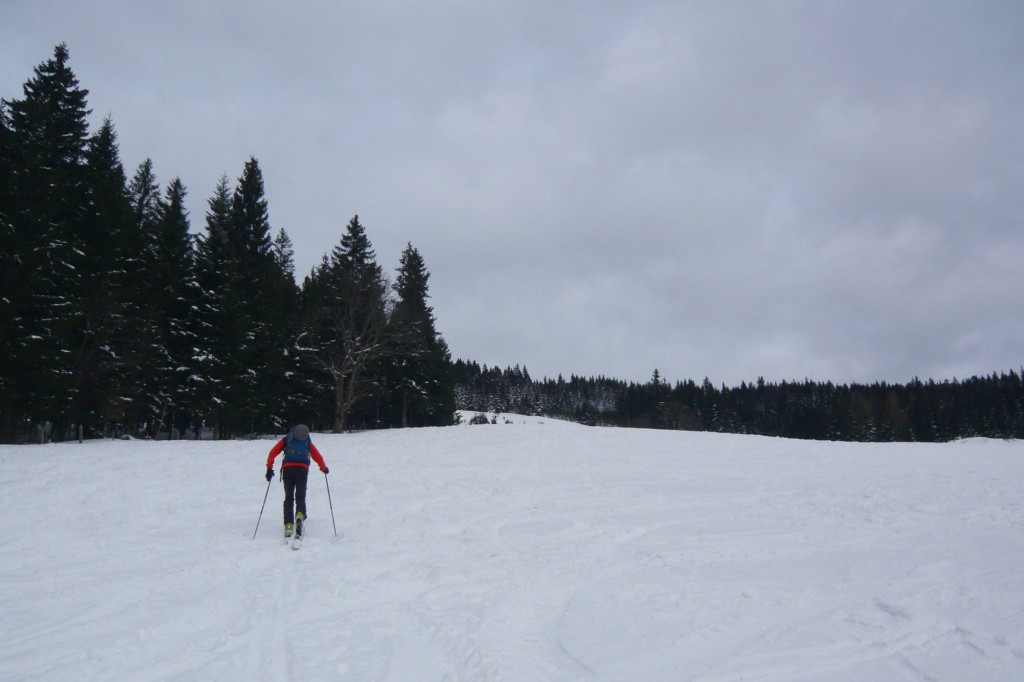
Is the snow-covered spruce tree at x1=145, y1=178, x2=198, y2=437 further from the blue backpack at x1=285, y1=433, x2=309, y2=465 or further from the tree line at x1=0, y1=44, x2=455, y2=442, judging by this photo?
the blue backpack at x1=285, y1=433, x2=309, y2=465

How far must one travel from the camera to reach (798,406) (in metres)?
115

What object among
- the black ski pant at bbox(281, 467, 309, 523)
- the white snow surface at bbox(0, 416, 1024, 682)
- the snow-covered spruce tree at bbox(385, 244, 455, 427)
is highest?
the snow-covered spruce tree at bbox(385, 244, 455, 427)

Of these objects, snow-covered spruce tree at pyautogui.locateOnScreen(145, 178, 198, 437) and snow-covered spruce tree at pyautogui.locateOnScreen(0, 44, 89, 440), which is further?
snow-covered spruce tree at pyautogui.locateOnScreen(145, 178, 198, 437)

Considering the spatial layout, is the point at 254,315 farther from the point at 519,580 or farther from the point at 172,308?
the point at 519,580

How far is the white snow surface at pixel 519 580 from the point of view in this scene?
16.0 feet

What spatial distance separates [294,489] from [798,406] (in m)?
123

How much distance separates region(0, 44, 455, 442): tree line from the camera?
2200cm

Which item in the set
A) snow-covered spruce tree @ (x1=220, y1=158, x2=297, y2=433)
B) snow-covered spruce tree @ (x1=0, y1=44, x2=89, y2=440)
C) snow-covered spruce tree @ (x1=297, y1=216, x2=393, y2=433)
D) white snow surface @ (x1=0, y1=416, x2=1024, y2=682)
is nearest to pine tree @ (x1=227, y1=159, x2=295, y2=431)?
snow-covered spruce tree @ (x1=220, y1=158, x2=297, y2=433)

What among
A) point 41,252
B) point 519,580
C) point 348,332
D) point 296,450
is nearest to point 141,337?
point 41,252

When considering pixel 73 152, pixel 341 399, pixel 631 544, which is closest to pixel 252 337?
pixel 341 399

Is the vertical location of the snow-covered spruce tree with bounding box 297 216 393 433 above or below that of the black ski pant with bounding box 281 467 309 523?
above

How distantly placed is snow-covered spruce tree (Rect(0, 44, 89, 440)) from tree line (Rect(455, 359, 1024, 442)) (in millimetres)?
64349

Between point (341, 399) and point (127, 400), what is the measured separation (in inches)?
440

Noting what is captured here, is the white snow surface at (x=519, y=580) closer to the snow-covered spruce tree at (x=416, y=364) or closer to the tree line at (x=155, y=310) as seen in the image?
the tree line at (x=155, y=310)
